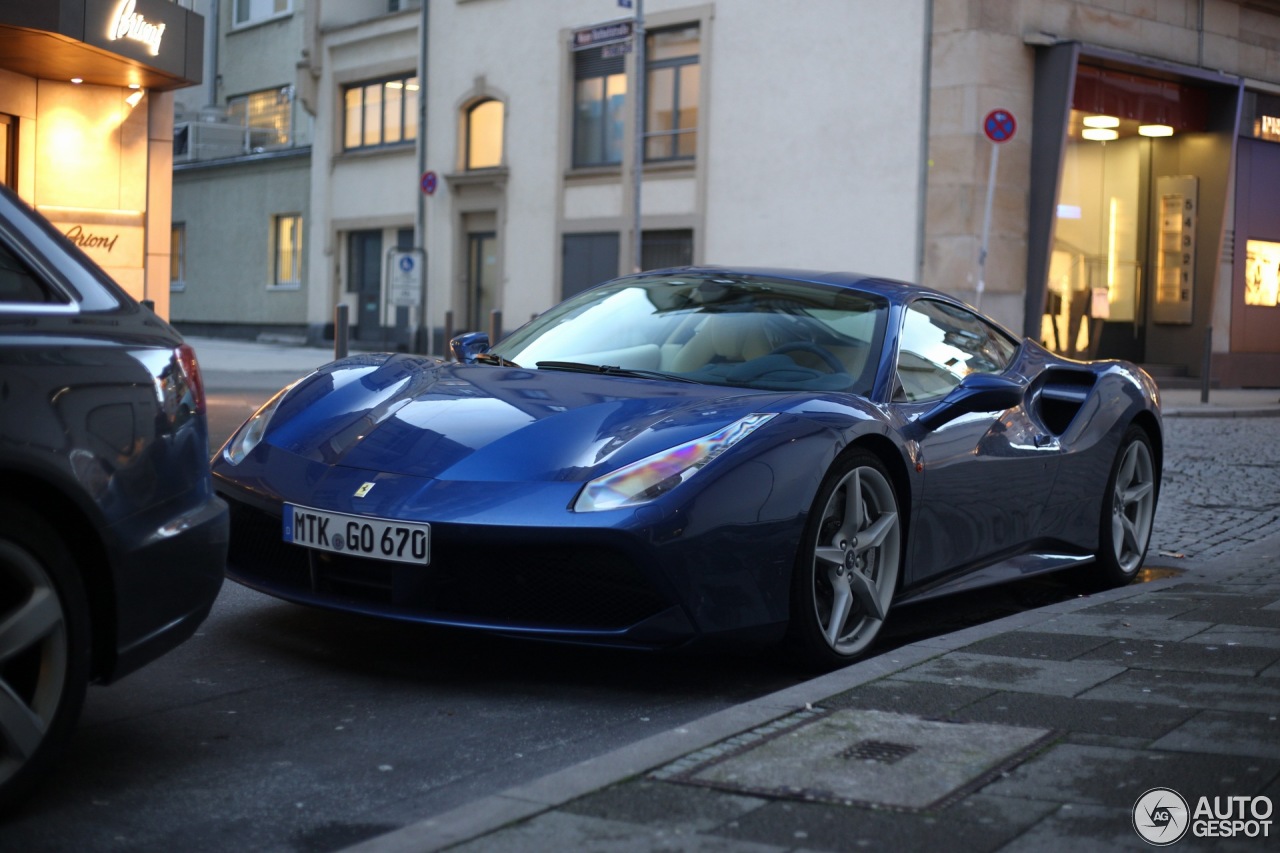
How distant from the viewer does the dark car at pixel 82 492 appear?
3082 millimetres

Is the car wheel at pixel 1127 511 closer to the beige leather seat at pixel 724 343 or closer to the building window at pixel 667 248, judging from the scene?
the beige leather seat at pixel 724 343

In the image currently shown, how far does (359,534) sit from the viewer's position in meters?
4.27

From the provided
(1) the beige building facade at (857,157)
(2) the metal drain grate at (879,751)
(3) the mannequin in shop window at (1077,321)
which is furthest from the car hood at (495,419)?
(3) the mannequin in shop window at (1077,321)

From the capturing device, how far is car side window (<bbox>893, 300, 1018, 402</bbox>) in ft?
17.9

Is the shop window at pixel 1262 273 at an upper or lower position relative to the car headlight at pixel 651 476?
upper

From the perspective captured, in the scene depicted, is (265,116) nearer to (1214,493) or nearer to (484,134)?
(484,134)

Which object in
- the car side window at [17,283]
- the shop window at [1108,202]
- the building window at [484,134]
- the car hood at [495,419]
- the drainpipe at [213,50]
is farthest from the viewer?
the drainpipe at [213,50]

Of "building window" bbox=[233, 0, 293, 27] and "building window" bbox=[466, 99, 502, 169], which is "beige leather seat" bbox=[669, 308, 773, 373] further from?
"building window" bbox=[233, 0, 293, 27]

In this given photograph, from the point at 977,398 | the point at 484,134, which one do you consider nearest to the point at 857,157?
the point at 484,134

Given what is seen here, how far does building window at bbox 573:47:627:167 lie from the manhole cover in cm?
2343

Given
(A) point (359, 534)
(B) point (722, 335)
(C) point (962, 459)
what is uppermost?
(B) point (722, 335)

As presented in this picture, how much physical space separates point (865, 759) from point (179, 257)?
35848 mm

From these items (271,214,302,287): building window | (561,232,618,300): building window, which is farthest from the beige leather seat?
(271,214,302,287): building window
